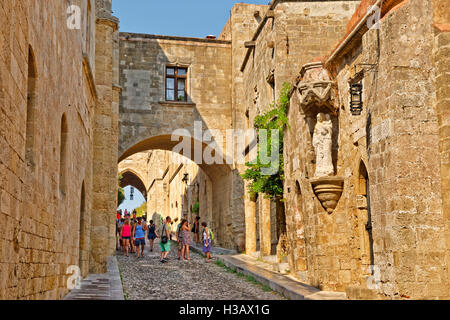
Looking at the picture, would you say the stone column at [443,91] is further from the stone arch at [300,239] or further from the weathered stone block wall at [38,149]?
the stone arch at [300,239]

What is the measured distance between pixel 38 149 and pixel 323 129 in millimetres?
5865

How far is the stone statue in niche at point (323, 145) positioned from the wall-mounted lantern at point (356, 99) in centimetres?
160

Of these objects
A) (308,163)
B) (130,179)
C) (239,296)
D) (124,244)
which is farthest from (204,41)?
(130,179)

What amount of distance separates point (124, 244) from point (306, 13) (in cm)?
964

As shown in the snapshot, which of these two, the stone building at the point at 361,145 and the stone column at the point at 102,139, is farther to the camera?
the stone column at the point at 102,139

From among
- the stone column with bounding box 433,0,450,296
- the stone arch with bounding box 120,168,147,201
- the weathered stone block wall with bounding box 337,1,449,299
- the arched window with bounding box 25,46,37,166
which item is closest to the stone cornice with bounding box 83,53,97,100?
the arched window with bounding box 25,46,37,166

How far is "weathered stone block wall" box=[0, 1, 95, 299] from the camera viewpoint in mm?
4988

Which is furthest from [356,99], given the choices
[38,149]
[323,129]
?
[38,149]

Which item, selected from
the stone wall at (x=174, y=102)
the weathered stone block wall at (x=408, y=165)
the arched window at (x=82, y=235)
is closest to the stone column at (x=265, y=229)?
the stone wall at (x=174, y=102)

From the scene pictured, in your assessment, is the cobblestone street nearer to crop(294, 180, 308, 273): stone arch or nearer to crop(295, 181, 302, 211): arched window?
crop(294, 180, 308, 273): stone arch

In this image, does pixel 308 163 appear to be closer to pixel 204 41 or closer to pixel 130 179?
pixel 204 41

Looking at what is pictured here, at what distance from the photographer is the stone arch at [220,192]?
72.3 feet

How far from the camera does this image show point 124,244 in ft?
63.5
